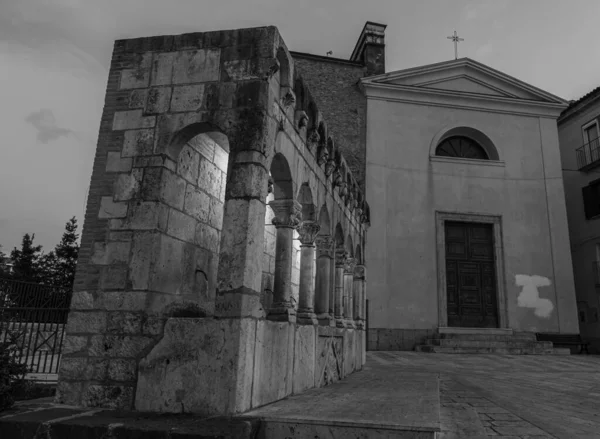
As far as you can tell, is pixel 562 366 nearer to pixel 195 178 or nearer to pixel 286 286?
pixel 286 286

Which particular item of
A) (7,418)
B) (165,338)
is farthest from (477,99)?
(7,418)

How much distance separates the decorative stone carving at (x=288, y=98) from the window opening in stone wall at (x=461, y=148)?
14.3 meters

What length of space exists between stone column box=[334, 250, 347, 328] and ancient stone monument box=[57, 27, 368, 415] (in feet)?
7.70

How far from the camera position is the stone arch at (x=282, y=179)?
18.0 feet

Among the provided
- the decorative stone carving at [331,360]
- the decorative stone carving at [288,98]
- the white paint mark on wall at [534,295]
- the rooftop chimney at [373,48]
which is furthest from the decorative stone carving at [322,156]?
the rooftop chimney at [373,48]

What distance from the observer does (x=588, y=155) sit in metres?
20.7

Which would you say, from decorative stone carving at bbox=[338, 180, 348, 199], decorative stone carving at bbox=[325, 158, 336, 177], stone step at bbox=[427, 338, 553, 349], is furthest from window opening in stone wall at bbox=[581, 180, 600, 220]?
decorative stone carving at bbox=[325, 158, 336, 177]

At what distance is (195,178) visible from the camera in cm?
536

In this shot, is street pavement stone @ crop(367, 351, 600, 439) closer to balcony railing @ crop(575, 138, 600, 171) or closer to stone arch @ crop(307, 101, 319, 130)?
stone arch @ crop(307, 101, 319, 130)

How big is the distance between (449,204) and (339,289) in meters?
10.3

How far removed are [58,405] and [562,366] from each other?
11.6m

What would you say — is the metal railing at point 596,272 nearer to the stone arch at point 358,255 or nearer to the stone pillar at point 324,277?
the stone arch at point 358,255

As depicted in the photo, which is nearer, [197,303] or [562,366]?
[197,303]

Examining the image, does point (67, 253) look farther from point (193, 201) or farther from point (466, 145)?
point (193, 201)
